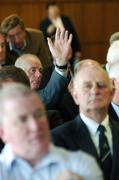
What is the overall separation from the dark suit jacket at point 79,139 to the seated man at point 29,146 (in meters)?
0.51

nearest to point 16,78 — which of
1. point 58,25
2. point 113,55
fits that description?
point 113,55

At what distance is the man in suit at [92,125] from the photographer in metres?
2.51

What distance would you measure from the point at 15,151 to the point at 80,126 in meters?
0.74

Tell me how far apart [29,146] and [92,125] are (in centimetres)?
81

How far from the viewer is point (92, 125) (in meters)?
2.61

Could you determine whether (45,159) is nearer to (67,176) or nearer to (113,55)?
(67,176)

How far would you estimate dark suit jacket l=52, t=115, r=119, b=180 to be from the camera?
2479 mm

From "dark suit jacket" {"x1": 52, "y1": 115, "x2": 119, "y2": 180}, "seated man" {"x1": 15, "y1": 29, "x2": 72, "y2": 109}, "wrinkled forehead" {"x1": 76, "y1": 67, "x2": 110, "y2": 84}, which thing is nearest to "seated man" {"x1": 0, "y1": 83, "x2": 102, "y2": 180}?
"dark suit jacket" {"x1": 52, "y1": 115, "x2": 119, "y2": 180}

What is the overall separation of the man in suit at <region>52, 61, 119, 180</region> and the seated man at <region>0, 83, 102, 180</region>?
521 millimetres

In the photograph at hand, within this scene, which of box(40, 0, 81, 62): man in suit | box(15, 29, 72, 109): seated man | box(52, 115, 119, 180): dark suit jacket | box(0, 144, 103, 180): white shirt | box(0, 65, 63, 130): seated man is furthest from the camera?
box(40, 0, 81, 62): man in suit

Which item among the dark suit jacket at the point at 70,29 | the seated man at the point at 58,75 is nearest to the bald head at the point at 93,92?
the seated man at the point at 58,75

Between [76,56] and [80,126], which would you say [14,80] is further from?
[76,56]

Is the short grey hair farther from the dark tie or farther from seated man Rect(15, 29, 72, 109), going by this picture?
seated man Rect(15, 29, 72, 109)

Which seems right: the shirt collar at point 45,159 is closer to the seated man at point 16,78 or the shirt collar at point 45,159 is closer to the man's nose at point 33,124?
the man's nose at point 33,124
